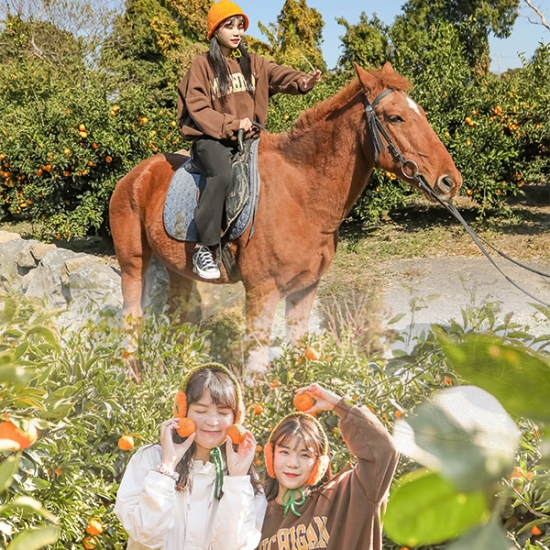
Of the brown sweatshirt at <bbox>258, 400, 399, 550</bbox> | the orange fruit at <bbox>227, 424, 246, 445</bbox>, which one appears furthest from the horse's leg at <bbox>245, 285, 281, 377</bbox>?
the brown sweatshirt at <bbox>258, 400, 399, 550</bbox>

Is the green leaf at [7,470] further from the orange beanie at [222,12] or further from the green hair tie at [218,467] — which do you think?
the orange beanie at [222,12]

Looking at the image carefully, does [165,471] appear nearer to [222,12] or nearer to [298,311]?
[298,311]

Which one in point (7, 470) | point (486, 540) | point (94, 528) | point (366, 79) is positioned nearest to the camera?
point (486, 540)

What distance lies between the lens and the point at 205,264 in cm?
223

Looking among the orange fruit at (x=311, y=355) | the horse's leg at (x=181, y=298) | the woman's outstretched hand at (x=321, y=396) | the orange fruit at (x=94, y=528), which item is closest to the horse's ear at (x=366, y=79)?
the orange fruit at (x=311, y=355)

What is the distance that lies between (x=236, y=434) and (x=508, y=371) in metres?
1.21

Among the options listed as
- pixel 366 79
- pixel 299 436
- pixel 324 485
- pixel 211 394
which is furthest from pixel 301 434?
pixel 366 79

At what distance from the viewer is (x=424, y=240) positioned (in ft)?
16.6

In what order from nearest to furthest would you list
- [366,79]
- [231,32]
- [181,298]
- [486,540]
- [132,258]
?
[486,540]
[366,79]
[231,32]
[132,258]
[181,298]

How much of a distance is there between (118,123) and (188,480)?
13.3 ft

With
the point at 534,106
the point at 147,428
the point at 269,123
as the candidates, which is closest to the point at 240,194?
the point at 147,428

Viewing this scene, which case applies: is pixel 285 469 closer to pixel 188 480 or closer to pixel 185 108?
pixel 188 480

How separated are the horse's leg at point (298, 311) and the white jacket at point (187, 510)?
0.83 m

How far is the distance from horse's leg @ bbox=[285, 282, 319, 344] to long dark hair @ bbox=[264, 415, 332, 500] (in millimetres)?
751
